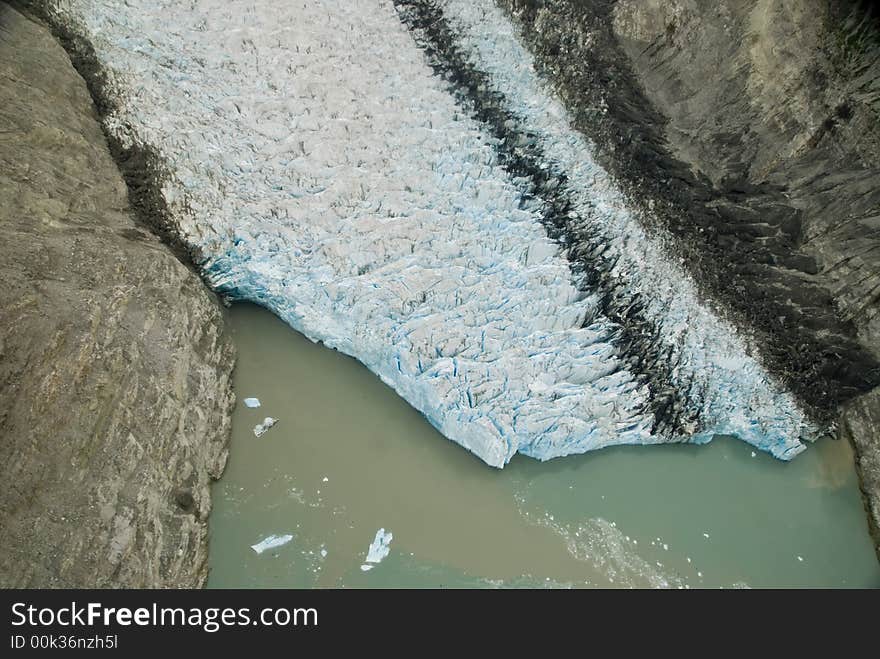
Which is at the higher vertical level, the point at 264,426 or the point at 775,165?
the point at 264,426

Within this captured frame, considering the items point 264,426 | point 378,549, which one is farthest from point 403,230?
point 378,549

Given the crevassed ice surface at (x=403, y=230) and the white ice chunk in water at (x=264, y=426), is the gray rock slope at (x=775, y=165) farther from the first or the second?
the white ice chunk in water at (x=264, y=426)

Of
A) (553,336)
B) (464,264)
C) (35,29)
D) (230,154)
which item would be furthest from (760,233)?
(35,29)

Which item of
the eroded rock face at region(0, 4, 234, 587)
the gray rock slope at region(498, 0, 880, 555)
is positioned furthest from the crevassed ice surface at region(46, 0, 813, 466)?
the eroded rock face at region(0, 4, 234, 587)

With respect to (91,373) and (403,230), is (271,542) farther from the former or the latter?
(403,230)

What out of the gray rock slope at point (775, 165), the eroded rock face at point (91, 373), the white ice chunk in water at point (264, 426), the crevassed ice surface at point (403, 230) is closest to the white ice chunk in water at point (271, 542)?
the eroded rock face at point (91, 373)

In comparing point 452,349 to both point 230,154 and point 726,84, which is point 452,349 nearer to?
point 230,154

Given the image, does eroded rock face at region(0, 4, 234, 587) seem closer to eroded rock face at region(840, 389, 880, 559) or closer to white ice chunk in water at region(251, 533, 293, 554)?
white ice chunk in water at region(251, 533, 293, 554)
